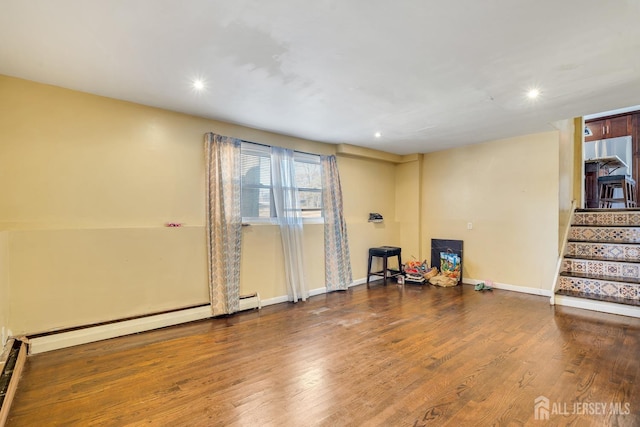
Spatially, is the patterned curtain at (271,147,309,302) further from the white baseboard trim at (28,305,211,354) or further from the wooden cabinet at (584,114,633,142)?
the wooden cabinet at (584,114,633,142)

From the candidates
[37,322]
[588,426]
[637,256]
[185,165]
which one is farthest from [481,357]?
[37,322]

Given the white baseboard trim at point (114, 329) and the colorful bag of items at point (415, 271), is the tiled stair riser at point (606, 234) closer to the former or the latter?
the colorful bag of items at point (415, 271)

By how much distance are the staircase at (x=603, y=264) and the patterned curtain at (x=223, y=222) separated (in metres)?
4.35

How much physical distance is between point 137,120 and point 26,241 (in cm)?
154

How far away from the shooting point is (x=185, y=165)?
366 centimetres

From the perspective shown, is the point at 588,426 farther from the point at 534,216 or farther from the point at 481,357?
the point at 534,216

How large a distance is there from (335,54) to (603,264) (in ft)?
15.5

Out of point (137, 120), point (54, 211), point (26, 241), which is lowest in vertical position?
point (26, 241)

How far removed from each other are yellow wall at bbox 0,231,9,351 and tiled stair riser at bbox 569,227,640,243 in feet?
22.6

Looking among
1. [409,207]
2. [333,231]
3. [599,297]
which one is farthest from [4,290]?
[599,297]

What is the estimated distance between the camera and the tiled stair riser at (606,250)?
13.8ft

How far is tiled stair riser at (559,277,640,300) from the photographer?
3.84 metres

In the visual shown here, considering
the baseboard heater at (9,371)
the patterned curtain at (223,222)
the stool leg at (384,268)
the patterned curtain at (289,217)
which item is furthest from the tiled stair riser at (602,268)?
the baseboard heater at (9,371)

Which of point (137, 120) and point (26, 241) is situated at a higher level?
point (137, 120)
